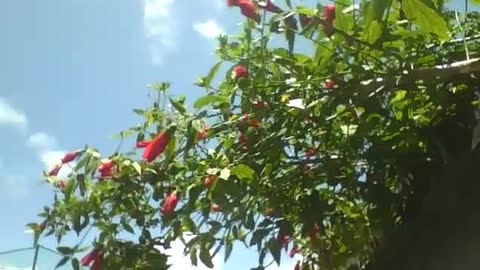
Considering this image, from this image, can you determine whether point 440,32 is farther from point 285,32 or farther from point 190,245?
point 190,245

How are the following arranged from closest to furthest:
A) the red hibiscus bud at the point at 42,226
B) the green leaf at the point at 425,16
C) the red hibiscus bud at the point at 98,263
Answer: the green leaf at the point at 425,16 < the red hibiscus bud at the point at 98,263 < the red hibiscus bud at the point at 42,226

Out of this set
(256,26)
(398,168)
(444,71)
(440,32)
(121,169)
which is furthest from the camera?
(121,169)

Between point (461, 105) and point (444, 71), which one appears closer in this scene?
point (444, 71)

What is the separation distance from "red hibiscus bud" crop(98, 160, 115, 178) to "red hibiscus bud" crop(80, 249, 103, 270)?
17cm

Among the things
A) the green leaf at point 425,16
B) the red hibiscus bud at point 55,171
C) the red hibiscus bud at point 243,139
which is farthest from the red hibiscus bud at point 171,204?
the green leaf at point 425,16

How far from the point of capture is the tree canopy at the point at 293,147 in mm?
961

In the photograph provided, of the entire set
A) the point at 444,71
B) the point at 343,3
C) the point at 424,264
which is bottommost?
the point at 424,264

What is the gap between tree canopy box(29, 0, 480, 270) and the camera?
3.15ft

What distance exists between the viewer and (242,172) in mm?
1036

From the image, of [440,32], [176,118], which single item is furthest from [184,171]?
[440,32]

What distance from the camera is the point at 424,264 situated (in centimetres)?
114

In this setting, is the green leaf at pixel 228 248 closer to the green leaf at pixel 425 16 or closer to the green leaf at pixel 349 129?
the green leaf at pixel 349 129

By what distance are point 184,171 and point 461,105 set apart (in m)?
0.47

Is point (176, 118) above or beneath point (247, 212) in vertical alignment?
above
